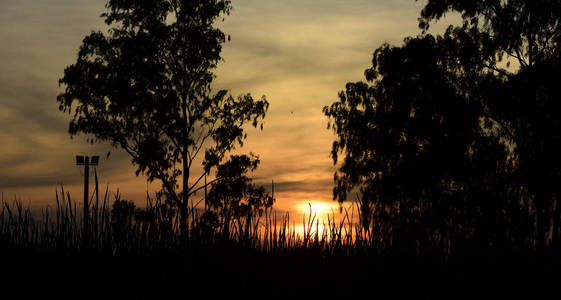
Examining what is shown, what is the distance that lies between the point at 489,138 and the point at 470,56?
11.3 ft

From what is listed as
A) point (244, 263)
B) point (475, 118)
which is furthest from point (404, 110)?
point (244, 263)

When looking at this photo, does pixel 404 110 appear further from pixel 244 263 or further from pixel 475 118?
pixel 244 263

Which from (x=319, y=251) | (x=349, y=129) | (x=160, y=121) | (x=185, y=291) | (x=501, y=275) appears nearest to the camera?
(x=185, y=291)

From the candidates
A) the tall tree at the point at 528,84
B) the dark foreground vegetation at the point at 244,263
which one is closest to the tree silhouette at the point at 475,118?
the tall tree at the point at 528,84

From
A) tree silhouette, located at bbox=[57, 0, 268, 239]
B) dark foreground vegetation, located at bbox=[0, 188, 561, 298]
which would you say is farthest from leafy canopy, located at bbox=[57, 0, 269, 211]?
dark foreground vegetation, located at bbox=[0, 188, 561, 298]

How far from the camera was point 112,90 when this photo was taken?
26.6 meters

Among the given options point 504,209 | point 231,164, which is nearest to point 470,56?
point 504,209

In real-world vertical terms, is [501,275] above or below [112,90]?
below

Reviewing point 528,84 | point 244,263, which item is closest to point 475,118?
point 528,84

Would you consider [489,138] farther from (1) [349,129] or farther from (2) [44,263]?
(2) [44,263]

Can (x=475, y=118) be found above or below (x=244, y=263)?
above

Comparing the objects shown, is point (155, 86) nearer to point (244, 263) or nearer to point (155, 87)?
point (155, 87)

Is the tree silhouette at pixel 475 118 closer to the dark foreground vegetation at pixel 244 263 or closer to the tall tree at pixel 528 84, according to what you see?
the tall tree at pixel 528 84

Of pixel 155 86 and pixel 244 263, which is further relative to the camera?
pixel 155 86
